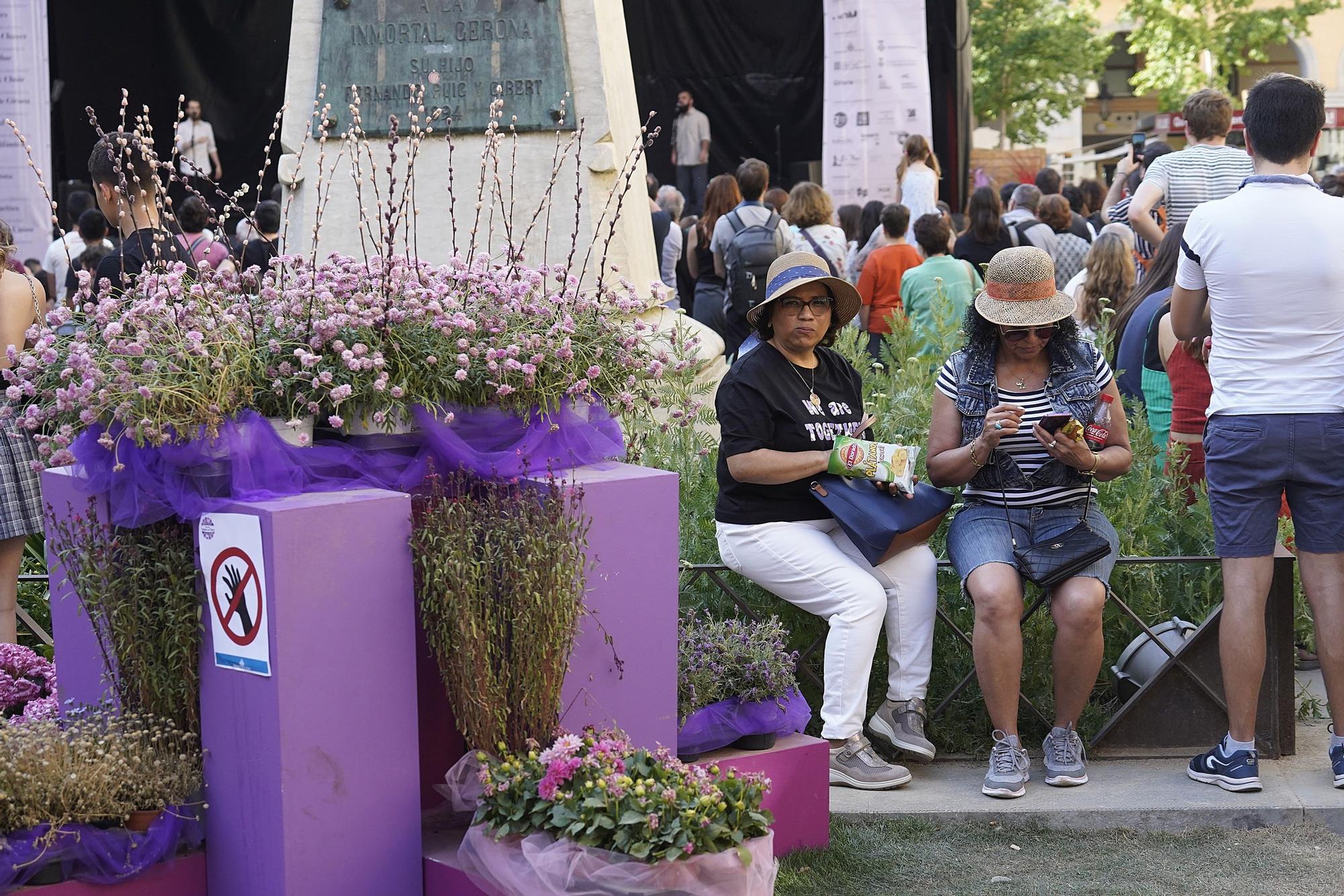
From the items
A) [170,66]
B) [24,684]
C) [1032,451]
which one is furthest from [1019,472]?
[170,66]

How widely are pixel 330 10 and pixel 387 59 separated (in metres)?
0.30

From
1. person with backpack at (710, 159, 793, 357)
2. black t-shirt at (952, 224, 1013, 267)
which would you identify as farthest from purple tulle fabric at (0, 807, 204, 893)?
black t-shirt at (952, 224, 1013, 267)

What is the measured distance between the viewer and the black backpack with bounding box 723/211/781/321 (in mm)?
8383

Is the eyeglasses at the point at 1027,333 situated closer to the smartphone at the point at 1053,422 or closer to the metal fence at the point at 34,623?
the smartphone at the point at 1053,422

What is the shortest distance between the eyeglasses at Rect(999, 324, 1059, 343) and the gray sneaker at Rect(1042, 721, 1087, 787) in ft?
3.94

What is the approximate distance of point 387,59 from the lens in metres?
6.06

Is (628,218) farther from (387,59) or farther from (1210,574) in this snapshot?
(1210,574)

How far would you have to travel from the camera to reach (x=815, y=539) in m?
4.68

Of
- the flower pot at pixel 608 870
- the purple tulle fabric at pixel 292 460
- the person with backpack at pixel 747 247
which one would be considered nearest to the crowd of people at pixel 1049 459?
the purple tulle fabric at pixel 292 460

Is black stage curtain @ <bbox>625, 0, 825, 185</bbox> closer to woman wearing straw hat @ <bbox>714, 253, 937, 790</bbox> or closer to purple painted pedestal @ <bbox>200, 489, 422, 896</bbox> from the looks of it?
woman wearing straw hat @ <bbox>714, 253, 937, 790</bbox>

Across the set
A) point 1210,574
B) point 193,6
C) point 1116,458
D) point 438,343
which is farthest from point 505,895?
point 193,6

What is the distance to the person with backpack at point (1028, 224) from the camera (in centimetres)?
974

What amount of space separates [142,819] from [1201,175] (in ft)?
19.2

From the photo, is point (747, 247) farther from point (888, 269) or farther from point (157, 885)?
point (157, 885)
